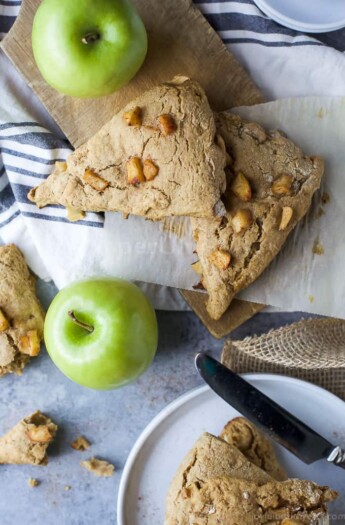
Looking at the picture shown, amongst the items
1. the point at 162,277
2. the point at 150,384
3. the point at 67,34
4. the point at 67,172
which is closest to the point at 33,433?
the point at 150,384

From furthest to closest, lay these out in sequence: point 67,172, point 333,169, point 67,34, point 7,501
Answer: point 7,501
point 333,169
point 67,172
point 67,34

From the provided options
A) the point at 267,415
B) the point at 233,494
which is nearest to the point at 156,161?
the point at 267,415

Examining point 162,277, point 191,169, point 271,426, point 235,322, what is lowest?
point 271,426

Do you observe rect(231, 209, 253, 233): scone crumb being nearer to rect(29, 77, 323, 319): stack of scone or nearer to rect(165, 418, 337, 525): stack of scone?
rect(29, 77, 323, 319): stack of scone

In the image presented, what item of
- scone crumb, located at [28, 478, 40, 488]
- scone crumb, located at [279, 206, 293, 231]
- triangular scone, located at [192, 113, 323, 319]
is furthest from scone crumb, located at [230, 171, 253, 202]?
scone crumb, located at [28, 478, 40, 488]

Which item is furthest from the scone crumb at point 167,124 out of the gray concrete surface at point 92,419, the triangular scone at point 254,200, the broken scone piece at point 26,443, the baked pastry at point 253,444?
the broken scone piece at point 26,443

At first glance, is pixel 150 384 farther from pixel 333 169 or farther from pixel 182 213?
pixel 333 169

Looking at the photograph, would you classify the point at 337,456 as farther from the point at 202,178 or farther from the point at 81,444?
the point at 202,178
